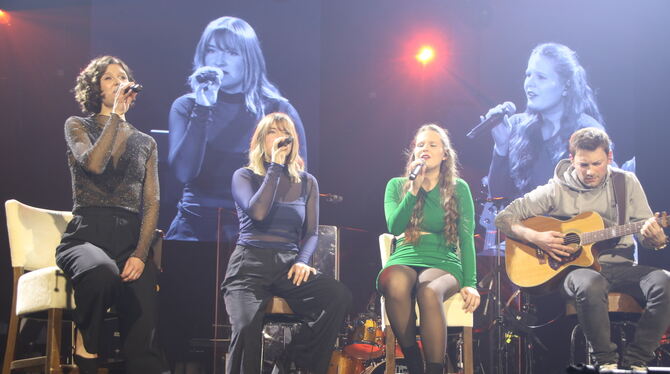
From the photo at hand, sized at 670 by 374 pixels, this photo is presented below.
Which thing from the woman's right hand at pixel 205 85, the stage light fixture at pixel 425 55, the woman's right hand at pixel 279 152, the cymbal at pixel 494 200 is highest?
the stage light fixture at pixel 425 55

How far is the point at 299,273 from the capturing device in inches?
130

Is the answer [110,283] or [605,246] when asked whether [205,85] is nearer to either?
[110,283]

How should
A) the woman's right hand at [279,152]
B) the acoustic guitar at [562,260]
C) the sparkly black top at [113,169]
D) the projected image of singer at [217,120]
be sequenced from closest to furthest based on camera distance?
the sparkly black top at [113,169] → the woman's right hand at [279,152] → the acoustic guitar at [562,260] → the projected image of singer at [217,120]

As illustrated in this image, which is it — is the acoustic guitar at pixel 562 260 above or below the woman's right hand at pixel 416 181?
below

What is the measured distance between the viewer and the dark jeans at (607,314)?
10.6ft

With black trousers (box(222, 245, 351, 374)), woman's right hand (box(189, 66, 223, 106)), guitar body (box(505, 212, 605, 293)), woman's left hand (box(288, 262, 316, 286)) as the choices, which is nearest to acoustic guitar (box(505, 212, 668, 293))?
guitar body (box(505, 212, 605, 293))

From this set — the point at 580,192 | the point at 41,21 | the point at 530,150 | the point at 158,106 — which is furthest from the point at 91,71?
the point at 530,150

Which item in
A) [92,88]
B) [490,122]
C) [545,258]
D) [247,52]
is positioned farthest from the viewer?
[490,122]

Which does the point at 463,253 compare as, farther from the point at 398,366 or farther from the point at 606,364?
the point at 398,366

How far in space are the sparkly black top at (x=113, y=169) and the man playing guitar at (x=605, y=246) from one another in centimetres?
210

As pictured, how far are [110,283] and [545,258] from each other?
Result: 2.41m

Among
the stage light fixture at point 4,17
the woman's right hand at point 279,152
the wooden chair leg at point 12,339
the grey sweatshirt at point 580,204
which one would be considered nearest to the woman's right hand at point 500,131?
the grey sweatshirt at point 580,204

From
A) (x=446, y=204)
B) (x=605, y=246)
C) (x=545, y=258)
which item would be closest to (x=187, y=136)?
(x=446, y=204)

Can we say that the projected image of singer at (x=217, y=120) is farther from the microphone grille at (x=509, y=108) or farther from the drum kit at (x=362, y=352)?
the microphone grille at (x=509, y=108)
